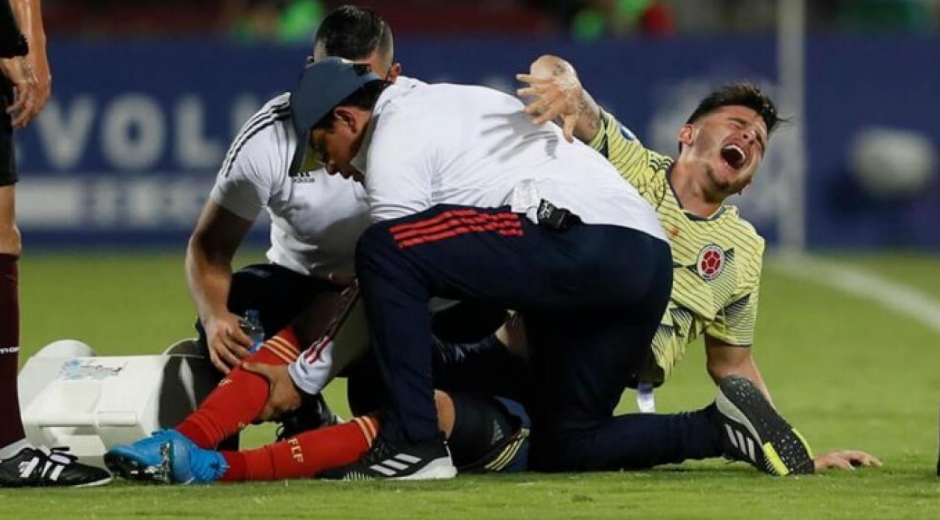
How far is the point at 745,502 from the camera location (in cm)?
570

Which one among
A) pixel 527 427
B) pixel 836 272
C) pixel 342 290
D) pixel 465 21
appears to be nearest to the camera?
pixel 527 427

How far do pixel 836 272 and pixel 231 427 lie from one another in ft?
28.7

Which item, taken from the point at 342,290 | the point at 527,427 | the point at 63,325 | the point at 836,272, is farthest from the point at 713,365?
the point at 836,272

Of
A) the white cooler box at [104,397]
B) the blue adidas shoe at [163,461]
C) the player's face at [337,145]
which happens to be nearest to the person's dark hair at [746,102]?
the player's face at [337,145]

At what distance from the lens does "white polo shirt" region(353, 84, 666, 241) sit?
6.03 metres

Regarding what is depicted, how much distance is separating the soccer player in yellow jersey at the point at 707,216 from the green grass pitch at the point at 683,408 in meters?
0.36

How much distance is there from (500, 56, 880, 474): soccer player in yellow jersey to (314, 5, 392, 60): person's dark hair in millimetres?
555

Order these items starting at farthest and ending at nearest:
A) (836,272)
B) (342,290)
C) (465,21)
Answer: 1. (465,21)
2. (836,272)
3. (342,290)

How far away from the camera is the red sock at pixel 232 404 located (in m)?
6.18

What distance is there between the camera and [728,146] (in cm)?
681

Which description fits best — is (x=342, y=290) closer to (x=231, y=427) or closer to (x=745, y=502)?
(x=231, y=427)

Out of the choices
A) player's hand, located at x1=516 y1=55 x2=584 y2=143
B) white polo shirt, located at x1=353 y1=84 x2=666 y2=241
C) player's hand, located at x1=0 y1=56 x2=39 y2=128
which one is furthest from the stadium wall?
player's hand, located at x1=0 y1=56 x2=39 y2=128

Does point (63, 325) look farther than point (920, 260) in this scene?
No

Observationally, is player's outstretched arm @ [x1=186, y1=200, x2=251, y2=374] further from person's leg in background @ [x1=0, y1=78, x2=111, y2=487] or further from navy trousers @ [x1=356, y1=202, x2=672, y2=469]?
navy trousers @ [x1=356, y1=202, x2=672, y2=469]
